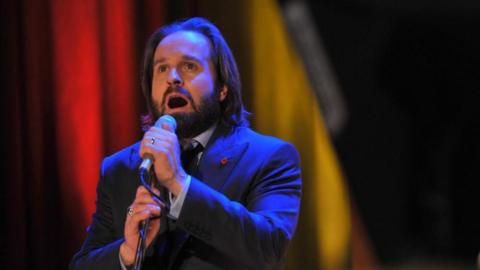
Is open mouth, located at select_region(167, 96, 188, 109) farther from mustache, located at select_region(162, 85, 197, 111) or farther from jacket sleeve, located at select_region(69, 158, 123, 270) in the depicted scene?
jacket sleeve, located at select_region(69, 158, 123, 270)

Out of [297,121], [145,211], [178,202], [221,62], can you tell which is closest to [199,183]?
[178,202]

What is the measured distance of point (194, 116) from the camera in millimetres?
1677

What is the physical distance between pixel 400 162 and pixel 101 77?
1.96m

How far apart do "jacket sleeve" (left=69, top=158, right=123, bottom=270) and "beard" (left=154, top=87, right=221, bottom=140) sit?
0.30 m

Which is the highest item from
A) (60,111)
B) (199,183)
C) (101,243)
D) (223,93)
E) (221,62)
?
(221,62)

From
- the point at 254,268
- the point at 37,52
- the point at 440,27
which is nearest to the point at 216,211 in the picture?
the point at 254,268

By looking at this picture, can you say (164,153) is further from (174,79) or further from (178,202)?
(174,79)

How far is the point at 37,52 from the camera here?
233cm

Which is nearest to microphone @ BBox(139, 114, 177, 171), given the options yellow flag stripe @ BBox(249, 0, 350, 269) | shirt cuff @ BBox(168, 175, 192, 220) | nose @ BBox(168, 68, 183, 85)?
shirt cuff @ BBox(168, 175, 192, 220)

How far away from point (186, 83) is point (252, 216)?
1.51 feet

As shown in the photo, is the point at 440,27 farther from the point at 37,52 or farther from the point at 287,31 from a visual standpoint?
the point at 37,52

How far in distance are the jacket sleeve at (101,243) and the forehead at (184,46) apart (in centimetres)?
41

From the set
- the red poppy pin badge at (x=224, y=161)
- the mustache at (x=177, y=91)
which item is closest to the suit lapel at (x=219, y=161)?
A: the red poppy pin badge at (x=224, y=161)

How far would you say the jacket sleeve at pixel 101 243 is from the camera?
1.56 m
